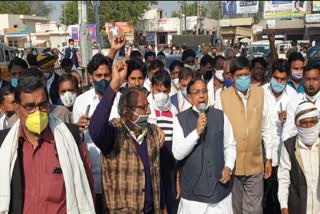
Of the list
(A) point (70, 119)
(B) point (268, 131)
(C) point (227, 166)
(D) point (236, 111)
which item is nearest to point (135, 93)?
(A) point (70, 119)

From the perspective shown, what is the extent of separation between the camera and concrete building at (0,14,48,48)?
34812 millimetres

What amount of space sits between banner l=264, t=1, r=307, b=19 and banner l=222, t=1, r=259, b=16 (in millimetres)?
1289

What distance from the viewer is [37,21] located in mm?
53719

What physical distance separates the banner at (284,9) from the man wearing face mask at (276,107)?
40.2 metres

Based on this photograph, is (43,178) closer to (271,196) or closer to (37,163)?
(37,163)

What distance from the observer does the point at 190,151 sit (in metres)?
3.32

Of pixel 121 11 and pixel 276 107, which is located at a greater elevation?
pixel 121 11

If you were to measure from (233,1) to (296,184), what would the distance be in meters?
45.3

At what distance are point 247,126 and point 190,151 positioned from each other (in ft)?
3.18

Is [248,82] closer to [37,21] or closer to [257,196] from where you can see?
[257,196]

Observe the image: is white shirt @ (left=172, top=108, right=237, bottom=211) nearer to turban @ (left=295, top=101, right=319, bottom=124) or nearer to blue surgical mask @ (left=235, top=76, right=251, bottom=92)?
turban @ (left=295, top=101, right=319, bottom=124)

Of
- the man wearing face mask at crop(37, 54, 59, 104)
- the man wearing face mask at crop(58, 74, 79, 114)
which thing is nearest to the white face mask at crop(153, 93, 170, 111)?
the man wearing face mask at crop(58, 74, 79, 114)

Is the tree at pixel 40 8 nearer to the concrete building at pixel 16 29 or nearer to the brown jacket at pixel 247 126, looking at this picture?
the concrete building at pixel 16 29

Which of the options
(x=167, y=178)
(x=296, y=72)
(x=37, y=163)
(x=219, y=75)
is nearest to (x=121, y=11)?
(x=219, y=75)
